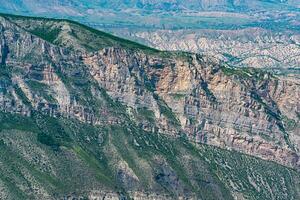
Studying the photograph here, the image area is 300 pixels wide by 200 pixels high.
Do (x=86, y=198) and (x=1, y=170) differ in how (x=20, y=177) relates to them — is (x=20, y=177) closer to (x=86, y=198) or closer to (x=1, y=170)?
(x=1, y=170)

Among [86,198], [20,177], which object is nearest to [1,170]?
[20,177]

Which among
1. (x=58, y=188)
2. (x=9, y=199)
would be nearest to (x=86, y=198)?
(x=58, y=188)

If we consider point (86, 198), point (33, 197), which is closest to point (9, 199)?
point (33, 197)

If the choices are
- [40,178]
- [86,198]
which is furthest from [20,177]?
[86,198]

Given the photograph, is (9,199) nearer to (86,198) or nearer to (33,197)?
(33,197)

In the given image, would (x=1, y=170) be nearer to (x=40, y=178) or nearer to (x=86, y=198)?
(x=40, y=178)

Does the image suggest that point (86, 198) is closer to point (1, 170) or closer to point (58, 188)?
point (58, 188)
